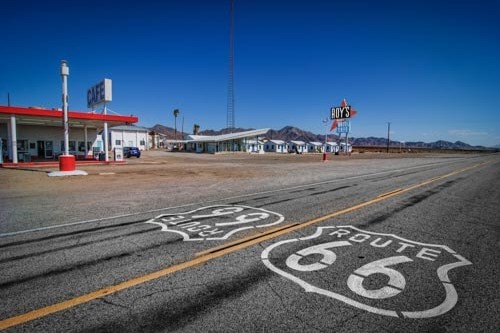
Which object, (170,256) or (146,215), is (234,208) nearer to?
(146,215)

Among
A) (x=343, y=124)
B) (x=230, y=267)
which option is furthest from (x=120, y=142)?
(x=230, y=267)

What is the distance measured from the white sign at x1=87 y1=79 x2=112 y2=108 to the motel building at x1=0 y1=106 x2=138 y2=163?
140 centimetres

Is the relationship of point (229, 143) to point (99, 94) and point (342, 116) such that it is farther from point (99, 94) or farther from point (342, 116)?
point (99, 94)

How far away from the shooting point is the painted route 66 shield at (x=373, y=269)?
3.22 meters

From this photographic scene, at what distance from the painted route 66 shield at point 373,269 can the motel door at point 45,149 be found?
3561 cm

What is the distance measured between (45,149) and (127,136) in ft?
117

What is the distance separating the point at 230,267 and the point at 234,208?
410 centimetres

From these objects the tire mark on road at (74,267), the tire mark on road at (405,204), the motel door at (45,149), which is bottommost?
the tire mark on road at (74,267)

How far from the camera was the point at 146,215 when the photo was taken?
7.27 meters

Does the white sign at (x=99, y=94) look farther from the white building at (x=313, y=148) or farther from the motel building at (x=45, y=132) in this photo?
the white building at (x=313, y=148)

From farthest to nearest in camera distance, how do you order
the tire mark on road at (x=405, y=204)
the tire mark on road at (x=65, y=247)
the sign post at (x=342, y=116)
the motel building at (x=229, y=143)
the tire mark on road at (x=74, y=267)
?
the motel building at (x=229, y=143) < the sign post at (x=342, y=116) < the tire mark on road at (x=405, y=204) < the tire mark on road at (x=65, y=247) < the tire mark on road at (x=74, y=267)

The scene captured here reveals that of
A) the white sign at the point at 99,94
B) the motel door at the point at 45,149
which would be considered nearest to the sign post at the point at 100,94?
the white sign at the point at 99,94

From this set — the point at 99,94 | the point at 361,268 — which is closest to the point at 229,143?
the point at 99,94

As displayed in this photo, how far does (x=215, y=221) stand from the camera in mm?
6637
